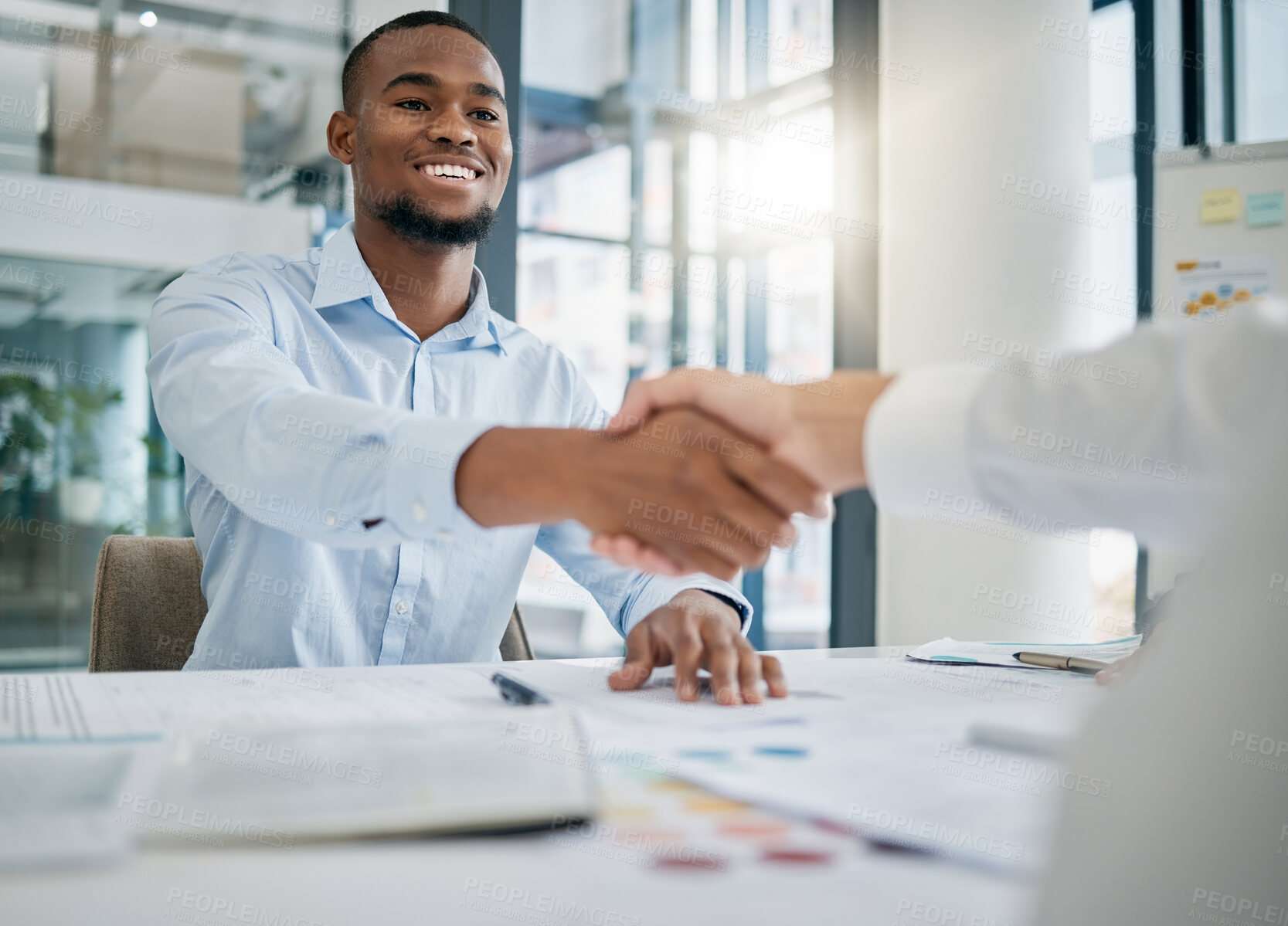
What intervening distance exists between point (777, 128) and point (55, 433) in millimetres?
2597

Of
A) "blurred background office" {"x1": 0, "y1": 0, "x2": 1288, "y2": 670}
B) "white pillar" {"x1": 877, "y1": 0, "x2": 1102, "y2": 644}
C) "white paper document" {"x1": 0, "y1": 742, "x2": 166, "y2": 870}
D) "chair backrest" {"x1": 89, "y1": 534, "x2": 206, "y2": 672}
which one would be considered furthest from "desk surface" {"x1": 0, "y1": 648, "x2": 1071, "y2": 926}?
"white pillar" {"x1": 877, "y1": 0, "x2": 1102, "y2": 644}

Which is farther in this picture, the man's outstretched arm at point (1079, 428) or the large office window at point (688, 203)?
the large office window at point (688, 203)

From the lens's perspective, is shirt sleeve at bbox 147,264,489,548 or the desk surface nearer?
the desk surface

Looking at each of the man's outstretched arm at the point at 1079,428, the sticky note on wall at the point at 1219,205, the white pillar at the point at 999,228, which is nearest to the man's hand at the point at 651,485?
the man's outstretched arm at the point at 1079,428

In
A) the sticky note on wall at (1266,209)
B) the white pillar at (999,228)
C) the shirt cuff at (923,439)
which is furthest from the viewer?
the white pillar at (999,228)

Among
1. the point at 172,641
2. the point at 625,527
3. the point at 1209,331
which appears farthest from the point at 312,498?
the point at 1209,331

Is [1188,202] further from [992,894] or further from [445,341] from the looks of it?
[992,894]

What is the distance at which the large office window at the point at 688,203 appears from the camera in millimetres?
3672

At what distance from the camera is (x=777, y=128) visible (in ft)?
12.2

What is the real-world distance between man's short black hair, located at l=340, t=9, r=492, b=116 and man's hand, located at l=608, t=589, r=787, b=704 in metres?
1.19

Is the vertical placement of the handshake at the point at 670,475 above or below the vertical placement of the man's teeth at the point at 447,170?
below

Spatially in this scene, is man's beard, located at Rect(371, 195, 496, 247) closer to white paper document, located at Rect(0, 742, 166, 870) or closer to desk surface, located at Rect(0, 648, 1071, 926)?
white paper document, located at Rect(0, 742, 166, 870)

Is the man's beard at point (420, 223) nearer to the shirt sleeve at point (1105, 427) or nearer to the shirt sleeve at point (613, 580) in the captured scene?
the shirt sleeve at point (613, 580)

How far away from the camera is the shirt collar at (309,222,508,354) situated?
1497 millimetres
